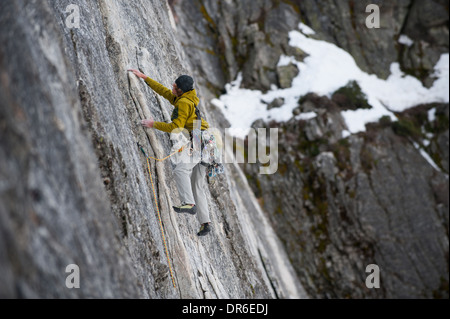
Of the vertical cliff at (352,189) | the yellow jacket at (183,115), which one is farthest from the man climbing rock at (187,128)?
the vertical cliff at (352,189)

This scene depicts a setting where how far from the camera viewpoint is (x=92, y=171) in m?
4.74

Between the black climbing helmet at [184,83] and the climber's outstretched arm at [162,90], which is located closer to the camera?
the black climbing helmet at [184,83]

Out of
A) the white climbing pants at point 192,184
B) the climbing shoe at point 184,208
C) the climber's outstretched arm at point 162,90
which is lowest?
the climbing shoe at point 184,208

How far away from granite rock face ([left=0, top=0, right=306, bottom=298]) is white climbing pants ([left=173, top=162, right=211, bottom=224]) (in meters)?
0.52

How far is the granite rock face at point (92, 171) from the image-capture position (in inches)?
140

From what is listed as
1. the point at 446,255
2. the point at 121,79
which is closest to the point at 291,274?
the point at 446,255

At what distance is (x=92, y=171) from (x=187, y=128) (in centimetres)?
364

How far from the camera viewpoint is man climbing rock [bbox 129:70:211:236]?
7734 millimetres

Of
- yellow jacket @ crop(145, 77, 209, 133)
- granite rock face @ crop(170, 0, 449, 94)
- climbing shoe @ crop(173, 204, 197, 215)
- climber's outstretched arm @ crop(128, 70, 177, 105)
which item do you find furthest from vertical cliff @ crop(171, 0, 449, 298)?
yellow jacket @ crop(145, 77, 209, 133)

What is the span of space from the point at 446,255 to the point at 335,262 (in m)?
8.73

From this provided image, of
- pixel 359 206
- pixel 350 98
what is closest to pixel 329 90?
pixel 350 98

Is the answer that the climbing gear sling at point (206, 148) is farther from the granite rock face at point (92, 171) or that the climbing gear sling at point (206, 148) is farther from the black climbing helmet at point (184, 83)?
the granite rock face at point (92, 171)

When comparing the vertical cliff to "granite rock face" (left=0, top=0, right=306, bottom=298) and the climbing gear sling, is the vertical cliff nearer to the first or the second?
"granite rock face" (left=0, top=0, right=306, bottom=298)

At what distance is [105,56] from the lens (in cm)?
833
